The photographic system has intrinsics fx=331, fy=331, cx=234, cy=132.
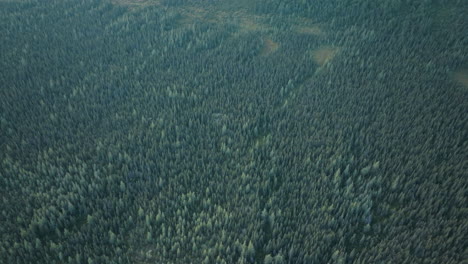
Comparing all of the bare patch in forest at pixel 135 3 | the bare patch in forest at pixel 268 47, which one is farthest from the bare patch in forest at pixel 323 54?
the bare patch in forest at pixel 135 3

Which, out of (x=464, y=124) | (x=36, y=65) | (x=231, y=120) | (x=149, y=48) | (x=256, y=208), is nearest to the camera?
(x=256, y=208)

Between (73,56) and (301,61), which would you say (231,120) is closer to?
(301,61)

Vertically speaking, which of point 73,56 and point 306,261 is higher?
point 73,56

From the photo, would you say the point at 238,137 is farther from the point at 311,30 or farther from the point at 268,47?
the point at 311,30

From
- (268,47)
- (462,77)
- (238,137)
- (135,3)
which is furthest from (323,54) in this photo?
(135,3)

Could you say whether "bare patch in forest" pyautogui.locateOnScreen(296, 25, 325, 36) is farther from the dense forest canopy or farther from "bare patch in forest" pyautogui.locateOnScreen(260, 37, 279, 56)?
"bare patch in forest" pyautogui.locateOnScreen(260, 37, 279, 56)

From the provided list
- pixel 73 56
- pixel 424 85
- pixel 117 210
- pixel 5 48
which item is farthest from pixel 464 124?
pixel 5 48
